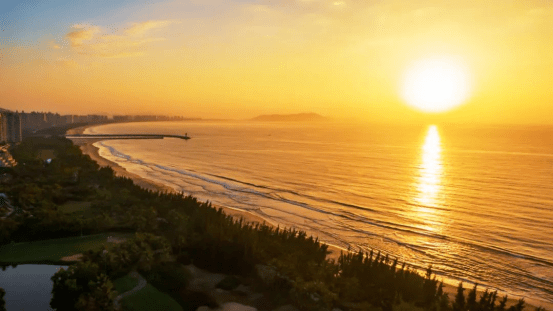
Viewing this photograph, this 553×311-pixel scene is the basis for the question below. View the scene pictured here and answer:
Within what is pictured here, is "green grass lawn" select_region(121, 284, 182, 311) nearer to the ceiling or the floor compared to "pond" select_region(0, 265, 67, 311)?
nearer to the ceiling

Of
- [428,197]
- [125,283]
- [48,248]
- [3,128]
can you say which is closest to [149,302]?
[125,283]

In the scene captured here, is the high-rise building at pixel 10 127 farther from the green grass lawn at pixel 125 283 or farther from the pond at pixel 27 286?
the green grass lawn at pixel 125 283

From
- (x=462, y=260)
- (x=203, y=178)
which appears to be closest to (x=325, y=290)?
(x=462, y=260)

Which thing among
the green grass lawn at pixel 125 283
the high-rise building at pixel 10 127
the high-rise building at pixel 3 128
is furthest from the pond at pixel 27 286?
the high-rise building at pixel 10 127

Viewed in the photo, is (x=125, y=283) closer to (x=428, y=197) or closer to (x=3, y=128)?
(x=428, y=197)

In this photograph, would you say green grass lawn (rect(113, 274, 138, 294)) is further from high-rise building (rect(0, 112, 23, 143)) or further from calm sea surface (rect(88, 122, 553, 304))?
high-rise building (rect(0, 112, 23, 143))

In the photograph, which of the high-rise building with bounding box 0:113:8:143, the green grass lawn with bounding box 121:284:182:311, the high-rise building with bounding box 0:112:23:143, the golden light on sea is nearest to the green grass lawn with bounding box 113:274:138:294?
the green grass lawn with bounding box 121:284:182:311

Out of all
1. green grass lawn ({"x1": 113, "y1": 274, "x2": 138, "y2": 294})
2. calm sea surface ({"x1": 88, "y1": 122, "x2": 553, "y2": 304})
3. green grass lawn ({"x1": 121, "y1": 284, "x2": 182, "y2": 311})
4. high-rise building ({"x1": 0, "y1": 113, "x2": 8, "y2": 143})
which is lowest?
calm sea surface ({"x1": 88, "y1": 122, "x2": 553, "y2": 304})
